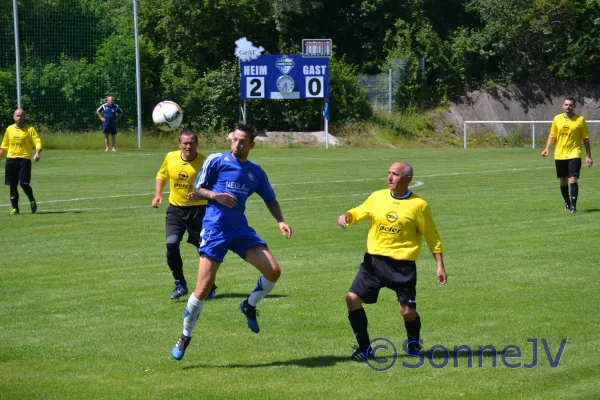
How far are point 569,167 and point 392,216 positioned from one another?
11.9 m

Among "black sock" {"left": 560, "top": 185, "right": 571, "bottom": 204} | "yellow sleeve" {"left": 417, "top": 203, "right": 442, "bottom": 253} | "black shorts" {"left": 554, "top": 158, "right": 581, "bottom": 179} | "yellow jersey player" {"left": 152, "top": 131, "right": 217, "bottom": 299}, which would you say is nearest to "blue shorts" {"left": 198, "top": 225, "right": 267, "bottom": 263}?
"yellow sleeve" {"left": 417, "top": 203, "right": 442, "bottom": 253}

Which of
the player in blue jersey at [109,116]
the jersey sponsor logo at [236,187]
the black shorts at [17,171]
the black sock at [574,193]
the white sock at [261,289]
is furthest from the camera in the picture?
the player in blue jersey at [109,116]

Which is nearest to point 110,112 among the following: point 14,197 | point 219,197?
point 14,197

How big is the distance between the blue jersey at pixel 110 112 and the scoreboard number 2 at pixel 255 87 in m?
6.87

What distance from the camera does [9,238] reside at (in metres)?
17.3

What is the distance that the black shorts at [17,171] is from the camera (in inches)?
815

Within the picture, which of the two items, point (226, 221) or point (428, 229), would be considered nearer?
point (428, 229)

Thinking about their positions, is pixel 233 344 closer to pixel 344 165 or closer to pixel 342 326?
pixel 342 326

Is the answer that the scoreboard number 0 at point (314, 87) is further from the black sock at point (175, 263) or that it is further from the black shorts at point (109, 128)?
the black sock at point (175, 263)

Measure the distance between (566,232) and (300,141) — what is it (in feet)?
105

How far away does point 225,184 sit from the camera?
892cm

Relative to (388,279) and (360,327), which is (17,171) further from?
(388,279)

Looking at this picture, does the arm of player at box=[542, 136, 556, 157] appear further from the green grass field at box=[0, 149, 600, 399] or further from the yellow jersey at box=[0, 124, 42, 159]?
the yellow jersey at box=[0, 124, 42, 159]

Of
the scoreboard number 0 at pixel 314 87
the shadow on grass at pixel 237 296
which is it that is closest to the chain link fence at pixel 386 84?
the scoreboard number 0 at pixel 314 87
